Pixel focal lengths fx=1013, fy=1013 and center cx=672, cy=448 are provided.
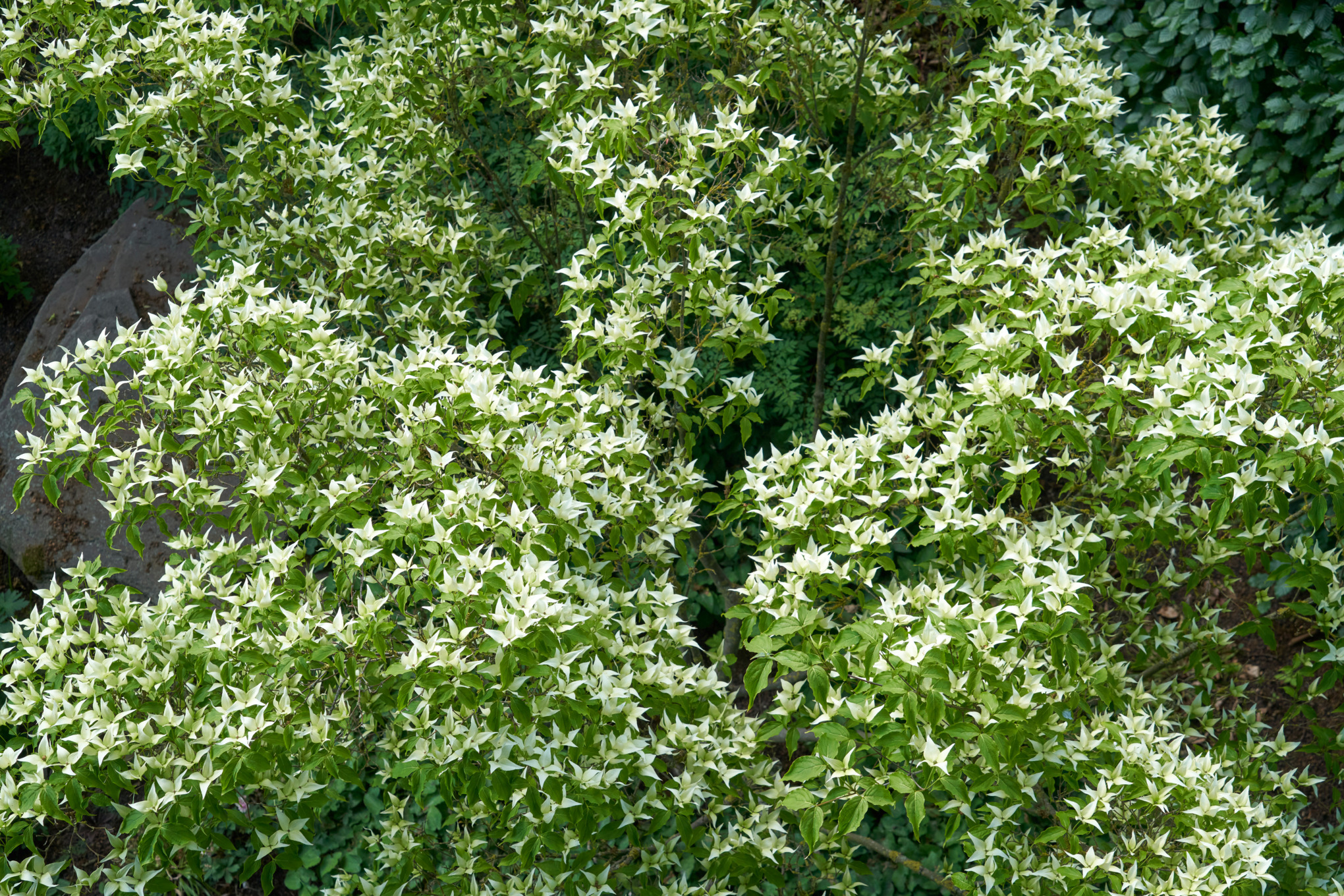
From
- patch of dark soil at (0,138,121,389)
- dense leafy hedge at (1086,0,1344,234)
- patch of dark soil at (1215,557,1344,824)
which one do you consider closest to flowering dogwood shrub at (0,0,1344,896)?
patch of dark soil at (1215,557,1344,824)

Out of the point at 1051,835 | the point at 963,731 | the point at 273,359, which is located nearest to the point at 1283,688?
the point at 1051,835

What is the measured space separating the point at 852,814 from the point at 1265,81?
478 cm

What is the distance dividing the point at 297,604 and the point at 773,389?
252 centimetres

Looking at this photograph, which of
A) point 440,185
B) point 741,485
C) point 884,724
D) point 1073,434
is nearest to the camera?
point 884,724

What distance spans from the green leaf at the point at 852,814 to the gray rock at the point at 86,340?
3676mm

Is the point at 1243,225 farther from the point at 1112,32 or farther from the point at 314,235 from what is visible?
the point at 314,235

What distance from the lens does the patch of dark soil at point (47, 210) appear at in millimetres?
7352

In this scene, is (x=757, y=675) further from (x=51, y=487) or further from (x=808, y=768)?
(x=51, y=487)

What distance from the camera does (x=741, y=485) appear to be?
3113mm

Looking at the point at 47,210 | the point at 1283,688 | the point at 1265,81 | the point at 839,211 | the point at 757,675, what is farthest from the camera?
the point at 47,210

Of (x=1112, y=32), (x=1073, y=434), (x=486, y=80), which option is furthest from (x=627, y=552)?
(x=1112, y=32)

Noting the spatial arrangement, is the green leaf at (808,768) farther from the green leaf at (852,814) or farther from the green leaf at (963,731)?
the green leaf at (963,731)

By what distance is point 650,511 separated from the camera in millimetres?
2914

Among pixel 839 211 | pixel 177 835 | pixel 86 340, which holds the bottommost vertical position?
pixel 177 835
